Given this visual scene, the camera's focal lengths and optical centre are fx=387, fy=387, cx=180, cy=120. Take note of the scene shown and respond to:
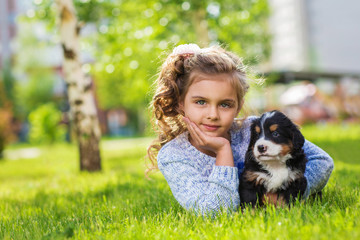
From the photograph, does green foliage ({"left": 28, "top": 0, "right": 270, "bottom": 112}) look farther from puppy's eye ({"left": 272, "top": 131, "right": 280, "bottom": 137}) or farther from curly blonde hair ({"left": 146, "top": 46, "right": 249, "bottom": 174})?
puppy's eye ({"left": 272, "top": 131, "right": 280, "bottom": 137})

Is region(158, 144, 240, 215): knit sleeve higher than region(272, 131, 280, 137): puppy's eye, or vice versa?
region(272, 131, 280, 137): puppy's eye

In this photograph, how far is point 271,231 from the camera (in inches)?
90.1

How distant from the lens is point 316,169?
316 centimetres

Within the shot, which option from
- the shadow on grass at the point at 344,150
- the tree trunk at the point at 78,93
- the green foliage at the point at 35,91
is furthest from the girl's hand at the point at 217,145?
the green foliage at the point at 35,91

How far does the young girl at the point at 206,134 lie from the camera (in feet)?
9.54

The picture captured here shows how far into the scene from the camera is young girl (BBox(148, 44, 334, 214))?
2.91 metres

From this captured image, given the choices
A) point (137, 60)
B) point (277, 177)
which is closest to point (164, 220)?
point (277, 177)

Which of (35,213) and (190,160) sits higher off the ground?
(190,160)

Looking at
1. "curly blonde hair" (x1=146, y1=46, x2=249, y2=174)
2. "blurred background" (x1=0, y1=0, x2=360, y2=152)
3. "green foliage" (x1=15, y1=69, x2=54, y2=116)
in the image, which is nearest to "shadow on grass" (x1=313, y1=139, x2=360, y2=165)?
"blurred background" (x1=0, y1=0, x2=360, y2=152)

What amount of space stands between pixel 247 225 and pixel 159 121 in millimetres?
1454

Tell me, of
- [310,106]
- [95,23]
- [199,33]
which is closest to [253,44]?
[310,106]

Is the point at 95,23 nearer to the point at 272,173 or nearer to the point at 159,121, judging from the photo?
the point at 159,121

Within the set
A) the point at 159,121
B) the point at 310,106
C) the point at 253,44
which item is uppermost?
the point at 253,44

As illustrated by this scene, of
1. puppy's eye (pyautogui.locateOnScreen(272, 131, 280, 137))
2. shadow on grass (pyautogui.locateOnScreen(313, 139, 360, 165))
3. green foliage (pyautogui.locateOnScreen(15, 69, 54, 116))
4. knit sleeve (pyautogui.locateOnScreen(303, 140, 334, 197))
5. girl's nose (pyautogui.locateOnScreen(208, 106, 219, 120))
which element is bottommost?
shadow on grass (pyautogui.locateOnScreen(313, 139, 360, 165))
